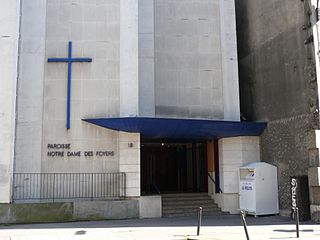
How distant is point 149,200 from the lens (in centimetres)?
1756

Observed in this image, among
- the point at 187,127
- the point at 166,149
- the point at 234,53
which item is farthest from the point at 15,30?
the point at 166,149

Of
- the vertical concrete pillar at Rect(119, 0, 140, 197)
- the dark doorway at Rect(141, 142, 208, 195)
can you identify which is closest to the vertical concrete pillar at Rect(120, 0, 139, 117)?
the vertical concrete pillar at Rect(119, 0, 140, 197)

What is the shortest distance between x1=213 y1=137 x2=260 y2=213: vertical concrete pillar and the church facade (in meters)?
0.05

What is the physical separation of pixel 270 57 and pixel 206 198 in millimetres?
7546

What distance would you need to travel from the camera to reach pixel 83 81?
18141mm

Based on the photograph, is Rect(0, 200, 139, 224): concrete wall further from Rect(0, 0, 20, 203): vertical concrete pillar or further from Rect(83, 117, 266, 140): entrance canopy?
Rect(83, 117, 266, 140): entrance canopy

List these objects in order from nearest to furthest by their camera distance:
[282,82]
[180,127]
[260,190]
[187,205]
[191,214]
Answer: [260,190]
[180,127]
[282,82]
[191,214]
[187,205]

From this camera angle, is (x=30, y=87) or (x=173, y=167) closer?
(x=30, y=87)

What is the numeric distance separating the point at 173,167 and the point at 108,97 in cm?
1028

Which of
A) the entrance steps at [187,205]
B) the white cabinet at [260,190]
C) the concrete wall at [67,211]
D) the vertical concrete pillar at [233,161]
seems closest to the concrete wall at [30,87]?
the concrete wall at [67,211]

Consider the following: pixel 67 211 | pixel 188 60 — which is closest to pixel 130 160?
pixel 67 211

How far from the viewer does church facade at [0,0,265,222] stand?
17016 mm

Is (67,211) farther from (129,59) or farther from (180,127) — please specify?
(129,59)

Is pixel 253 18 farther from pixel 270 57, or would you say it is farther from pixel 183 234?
pixel 183 234
